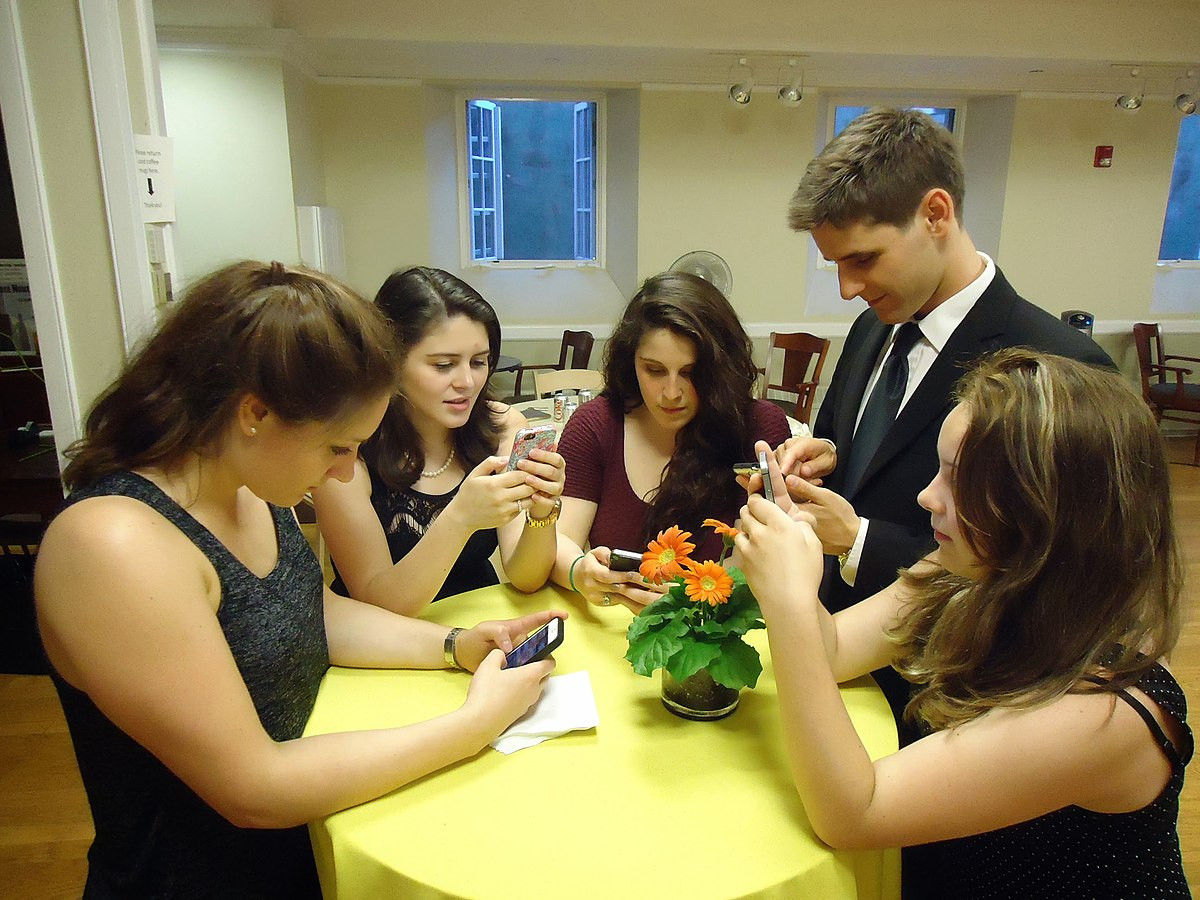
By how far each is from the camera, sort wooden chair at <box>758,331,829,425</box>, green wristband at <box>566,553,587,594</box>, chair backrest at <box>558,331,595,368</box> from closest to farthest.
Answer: green wristband at <box>566,553,587,594</box>
wooden chair at <box>758,331,829,425</box>
chair backrest at <box>558,331,595,368</box>

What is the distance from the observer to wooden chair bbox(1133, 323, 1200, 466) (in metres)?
5.29

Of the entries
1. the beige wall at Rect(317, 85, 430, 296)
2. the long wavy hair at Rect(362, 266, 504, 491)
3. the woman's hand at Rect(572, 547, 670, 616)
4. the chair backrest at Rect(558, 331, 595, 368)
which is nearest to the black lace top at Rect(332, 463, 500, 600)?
the long wavy hair at Rect(362, 266, 504, 491)

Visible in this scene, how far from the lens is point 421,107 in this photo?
5371 mm

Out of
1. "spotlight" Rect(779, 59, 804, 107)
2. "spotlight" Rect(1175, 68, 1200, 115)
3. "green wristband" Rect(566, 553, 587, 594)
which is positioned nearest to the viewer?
"green wristband" Rect(566, 553, 587, 594)

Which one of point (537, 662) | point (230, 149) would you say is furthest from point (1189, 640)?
point (230, 149)

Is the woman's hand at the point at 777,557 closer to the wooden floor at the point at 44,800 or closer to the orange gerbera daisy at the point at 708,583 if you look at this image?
the orange gerbera daisy at the point at 708,583

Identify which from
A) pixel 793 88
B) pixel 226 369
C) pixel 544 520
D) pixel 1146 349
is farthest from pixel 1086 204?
pixel 226 369

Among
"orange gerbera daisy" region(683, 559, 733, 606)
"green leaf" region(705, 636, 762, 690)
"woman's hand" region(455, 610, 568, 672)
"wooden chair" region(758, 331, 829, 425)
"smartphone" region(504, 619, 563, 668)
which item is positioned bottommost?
"wooden chair" region(758, 331, 829, 425)

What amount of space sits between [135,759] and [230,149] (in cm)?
411

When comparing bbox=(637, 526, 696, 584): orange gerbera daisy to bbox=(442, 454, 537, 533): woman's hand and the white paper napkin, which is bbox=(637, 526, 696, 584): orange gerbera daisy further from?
bbox=(442, 454, 537, 533): woman's hand

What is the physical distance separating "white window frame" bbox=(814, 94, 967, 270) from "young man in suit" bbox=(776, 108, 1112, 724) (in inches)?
186

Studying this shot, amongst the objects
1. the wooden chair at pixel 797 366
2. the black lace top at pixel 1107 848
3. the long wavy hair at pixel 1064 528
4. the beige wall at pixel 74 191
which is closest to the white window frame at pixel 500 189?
the wooden chair at pixel 797 366

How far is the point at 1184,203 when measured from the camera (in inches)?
255

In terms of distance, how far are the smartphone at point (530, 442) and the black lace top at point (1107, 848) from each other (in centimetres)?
95
